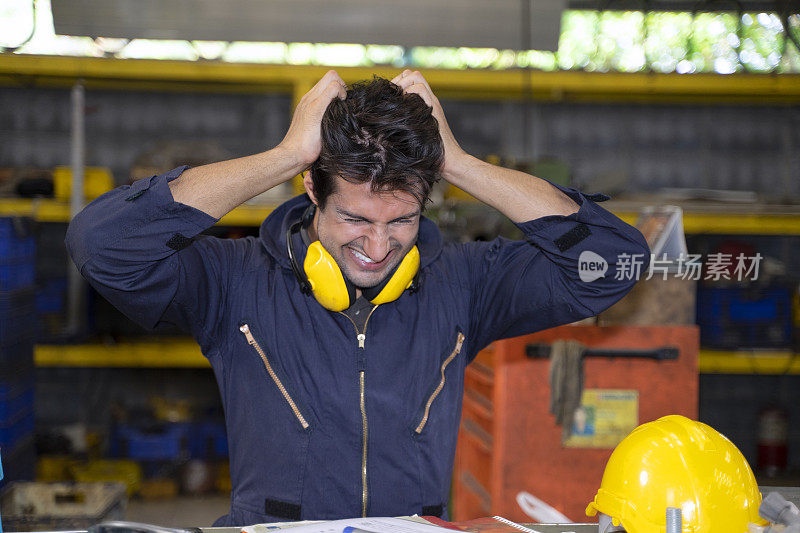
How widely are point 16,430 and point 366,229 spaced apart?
2307 mm

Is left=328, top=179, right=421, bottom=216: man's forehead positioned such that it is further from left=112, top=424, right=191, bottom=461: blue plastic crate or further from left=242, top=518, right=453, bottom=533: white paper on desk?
left=112, top=424, right=191, bottom=461: blue plastic crate

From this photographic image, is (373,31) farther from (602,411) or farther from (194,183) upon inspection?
(194,183)

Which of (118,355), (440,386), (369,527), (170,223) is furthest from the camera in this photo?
(118,355)

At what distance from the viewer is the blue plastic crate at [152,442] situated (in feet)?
13.1

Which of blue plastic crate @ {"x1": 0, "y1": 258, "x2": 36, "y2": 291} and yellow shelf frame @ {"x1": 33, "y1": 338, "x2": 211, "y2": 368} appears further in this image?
yellow shelf frame @ {"x1": 33, "y1": 338, "x2": 211, "y2": 368}

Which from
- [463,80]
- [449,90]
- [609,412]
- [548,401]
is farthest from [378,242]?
[449,90]

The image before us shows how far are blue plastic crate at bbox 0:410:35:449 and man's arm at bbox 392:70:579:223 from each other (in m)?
2.29

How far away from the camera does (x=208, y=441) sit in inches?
163

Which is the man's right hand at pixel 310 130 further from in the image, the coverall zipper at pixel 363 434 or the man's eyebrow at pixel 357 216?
the coverall zipper at pixel 363 434

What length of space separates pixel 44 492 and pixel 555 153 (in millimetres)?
3279

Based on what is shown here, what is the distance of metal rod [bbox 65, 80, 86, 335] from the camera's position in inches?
144

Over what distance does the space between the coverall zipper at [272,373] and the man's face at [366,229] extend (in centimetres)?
24

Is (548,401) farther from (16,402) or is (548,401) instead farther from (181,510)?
(181,510)

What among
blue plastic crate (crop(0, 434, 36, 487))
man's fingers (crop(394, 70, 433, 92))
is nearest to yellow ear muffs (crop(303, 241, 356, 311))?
man's fingers (crop(394, 70, 433, 92))
